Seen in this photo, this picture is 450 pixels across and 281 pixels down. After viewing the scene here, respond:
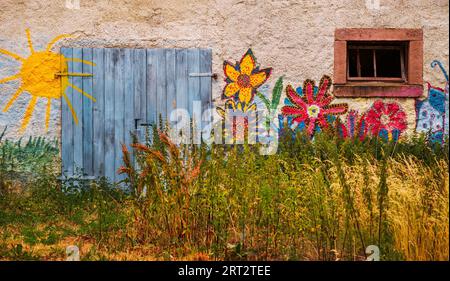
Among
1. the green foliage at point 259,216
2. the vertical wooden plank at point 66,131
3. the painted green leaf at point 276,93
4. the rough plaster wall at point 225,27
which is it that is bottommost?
the green foliage at point 259,216

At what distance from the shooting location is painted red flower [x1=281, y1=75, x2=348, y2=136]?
273 inches

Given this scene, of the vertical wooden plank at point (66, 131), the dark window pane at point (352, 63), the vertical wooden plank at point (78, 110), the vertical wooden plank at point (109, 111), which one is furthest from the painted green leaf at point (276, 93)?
the vertical wooden plank at point (66, 131)

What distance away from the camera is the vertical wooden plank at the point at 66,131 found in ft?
22.0

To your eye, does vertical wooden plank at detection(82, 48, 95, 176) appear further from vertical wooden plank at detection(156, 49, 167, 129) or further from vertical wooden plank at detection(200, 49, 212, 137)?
vertical wooden plank at detection(200, 49, 212, 137)

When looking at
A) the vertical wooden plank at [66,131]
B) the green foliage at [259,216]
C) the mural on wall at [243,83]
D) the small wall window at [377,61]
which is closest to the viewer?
the green foliage at [259,216]

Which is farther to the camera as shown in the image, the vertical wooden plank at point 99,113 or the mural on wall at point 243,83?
the mural on wall at point 243,83

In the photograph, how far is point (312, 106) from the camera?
695cm

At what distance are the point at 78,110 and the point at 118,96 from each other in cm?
51

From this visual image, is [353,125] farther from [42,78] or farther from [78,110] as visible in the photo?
[42,78]

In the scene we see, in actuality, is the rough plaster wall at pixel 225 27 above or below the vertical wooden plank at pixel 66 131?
above

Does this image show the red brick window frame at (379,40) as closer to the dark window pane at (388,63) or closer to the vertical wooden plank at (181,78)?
the dark window pane at (388,63)

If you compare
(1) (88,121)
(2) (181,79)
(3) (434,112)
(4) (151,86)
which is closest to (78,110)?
(1) (88,121)

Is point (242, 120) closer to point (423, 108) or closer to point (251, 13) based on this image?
point (251, 13)
